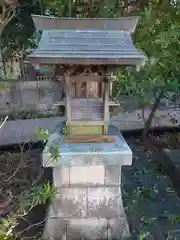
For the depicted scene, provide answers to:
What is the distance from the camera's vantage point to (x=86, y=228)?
2.62 meters

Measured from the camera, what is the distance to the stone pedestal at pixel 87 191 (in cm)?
244

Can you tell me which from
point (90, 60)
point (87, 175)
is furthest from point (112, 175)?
point (90, 60)

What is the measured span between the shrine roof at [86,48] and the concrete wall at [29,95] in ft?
15.3

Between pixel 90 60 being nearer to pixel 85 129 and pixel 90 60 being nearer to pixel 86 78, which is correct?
pixel 86 78

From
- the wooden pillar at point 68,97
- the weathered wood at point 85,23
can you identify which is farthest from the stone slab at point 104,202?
the weathered wood at point 85,23

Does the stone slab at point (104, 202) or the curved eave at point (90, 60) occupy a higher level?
the curved eave at point (90, 60)

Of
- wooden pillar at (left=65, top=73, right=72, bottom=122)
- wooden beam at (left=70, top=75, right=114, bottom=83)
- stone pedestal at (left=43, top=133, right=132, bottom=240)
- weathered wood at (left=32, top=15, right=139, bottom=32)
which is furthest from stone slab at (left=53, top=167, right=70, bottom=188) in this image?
weathered wood at (left=32, top=15, right=139, bottom=32)

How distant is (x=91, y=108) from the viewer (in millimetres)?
2633

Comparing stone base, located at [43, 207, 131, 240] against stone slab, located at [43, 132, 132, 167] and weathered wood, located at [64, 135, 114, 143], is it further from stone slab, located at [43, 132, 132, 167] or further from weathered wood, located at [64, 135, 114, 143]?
weathered wood, located at [64, 135, 114, 143]

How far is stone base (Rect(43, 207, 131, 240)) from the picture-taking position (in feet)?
8.55

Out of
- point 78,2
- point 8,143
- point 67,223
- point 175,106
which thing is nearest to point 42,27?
point 78,2

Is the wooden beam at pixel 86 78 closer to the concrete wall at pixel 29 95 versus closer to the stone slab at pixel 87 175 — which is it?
the stone slab at pixel 87 175

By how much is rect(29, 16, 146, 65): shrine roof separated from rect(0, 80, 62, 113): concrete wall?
4.67m

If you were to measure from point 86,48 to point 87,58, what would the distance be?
16cm
